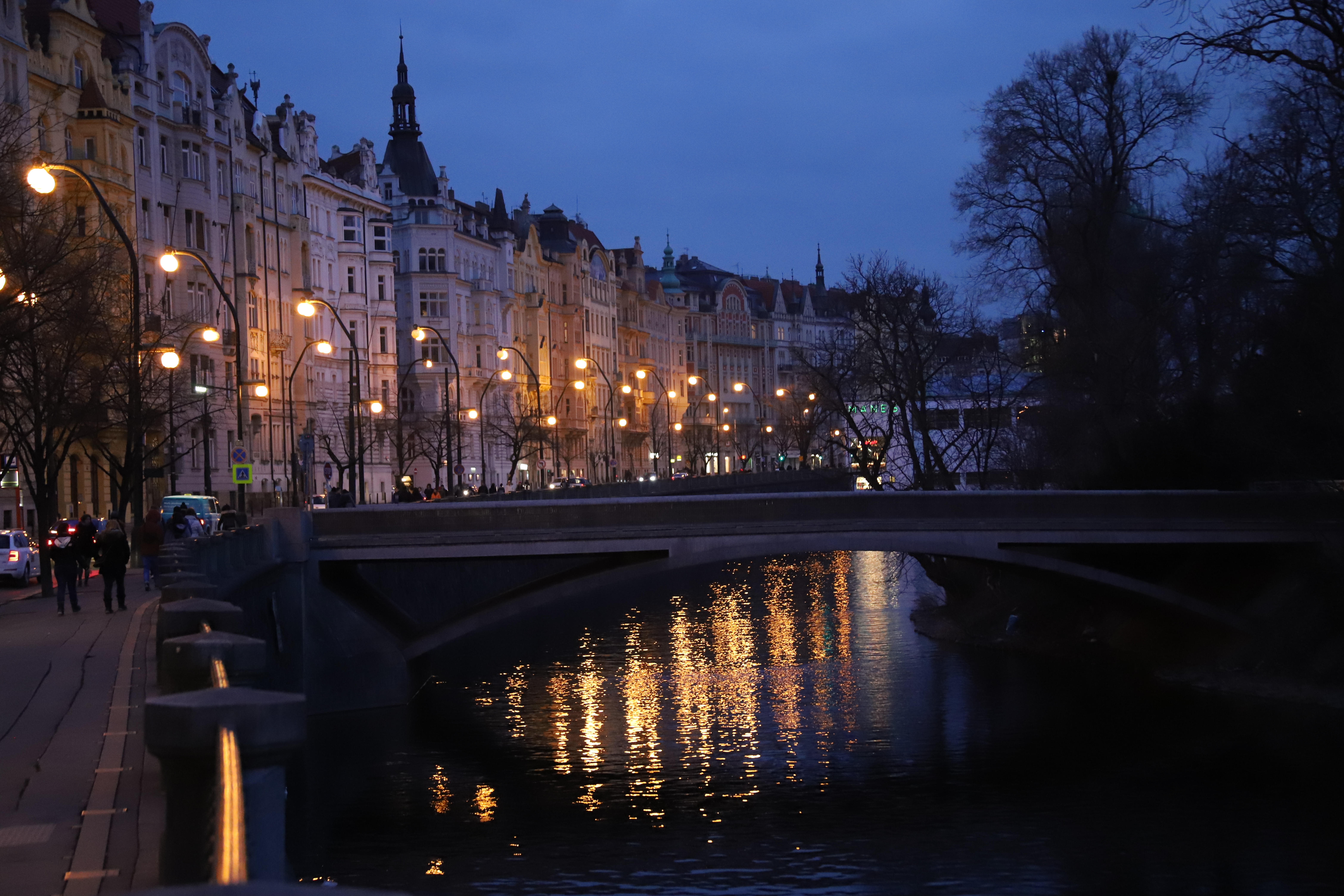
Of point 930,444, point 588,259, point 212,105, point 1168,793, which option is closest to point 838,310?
Answer: point 930,444

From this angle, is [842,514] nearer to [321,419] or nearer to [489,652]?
[489,652]

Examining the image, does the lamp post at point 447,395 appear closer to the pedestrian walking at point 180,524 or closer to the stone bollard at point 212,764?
the pedestrian walking at point 180,524

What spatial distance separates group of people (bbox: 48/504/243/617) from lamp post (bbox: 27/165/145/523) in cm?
125

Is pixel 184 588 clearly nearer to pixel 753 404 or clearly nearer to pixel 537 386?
pixel 537 386

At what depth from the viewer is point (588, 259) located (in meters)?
145

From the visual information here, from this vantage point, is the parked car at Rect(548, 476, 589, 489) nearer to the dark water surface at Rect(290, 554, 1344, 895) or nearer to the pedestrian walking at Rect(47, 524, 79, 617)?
the dark water surface at Rect(290, 554, 1344, 895)

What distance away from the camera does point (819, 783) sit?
30.2 metres

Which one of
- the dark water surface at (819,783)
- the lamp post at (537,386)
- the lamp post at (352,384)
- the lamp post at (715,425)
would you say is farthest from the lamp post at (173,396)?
the lamp post at (715,425)

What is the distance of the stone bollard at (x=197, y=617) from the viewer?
27.4ft

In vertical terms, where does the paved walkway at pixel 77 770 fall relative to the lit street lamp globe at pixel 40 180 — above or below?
below

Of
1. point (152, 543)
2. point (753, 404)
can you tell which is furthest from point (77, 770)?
point (753, 404)

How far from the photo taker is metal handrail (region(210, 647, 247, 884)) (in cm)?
359

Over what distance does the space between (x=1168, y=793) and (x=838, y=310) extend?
39.5 m

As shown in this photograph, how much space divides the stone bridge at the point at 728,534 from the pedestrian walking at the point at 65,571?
4552 millimetres
